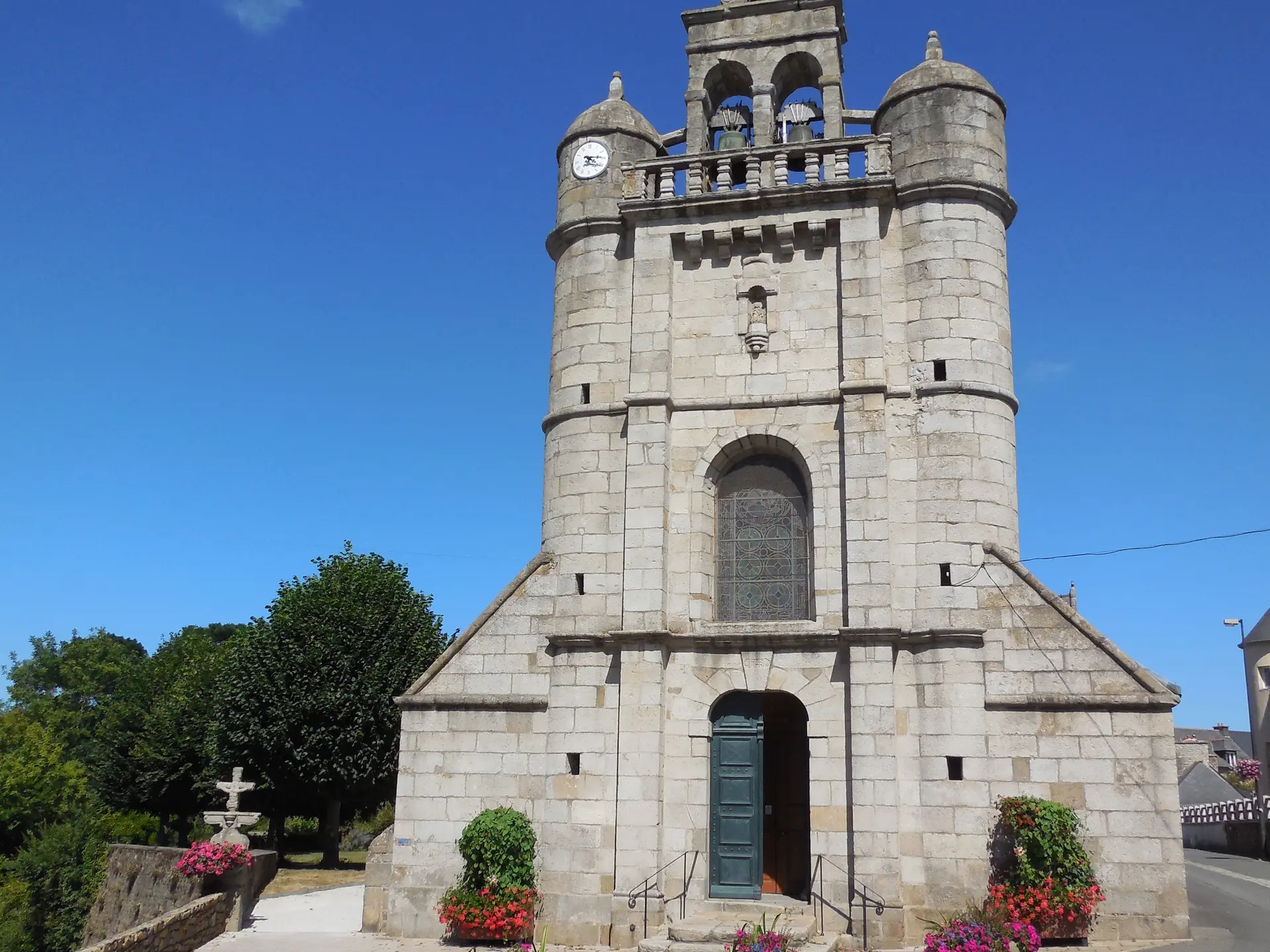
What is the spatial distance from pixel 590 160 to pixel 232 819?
1178 centimetres

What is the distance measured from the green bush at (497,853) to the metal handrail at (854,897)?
372 cm

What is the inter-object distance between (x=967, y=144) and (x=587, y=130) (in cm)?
593

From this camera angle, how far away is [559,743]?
47.5ft

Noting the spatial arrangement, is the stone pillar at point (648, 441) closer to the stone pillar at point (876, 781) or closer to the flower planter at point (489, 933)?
the stone pillar at point (876, 781)

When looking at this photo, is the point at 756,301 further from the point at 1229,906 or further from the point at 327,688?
the point at 327,688

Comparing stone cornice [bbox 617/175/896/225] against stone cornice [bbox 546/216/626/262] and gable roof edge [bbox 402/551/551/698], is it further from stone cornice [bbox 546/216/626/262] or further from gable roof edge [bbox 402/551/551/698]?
gable roof edge [bbox 402/551/551/698]

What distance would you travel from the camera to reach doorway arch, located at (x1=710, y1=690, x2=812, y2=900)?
547 inches

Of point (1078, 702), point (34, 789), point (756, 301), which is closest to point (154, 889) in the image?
point (756, 301)

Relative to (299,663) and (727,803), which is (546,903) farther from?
(299,663)

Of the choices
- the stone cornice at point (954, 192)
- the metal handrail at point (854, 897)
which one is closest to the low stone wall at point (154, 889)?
the metal handrail at point (854, 897)

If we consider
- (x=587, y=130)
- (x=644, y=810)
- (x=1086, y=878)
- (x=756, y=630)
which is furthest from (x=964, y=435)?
(x=587, y=130)

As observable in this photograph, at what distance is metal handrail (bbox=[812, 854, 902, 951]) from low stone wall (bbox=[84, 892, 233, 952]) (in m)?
8.06

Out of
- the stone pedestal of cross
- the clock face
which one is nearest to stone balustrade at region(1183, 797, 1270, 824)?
the clock face

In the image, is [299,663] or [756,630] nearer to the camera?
[756,630]
